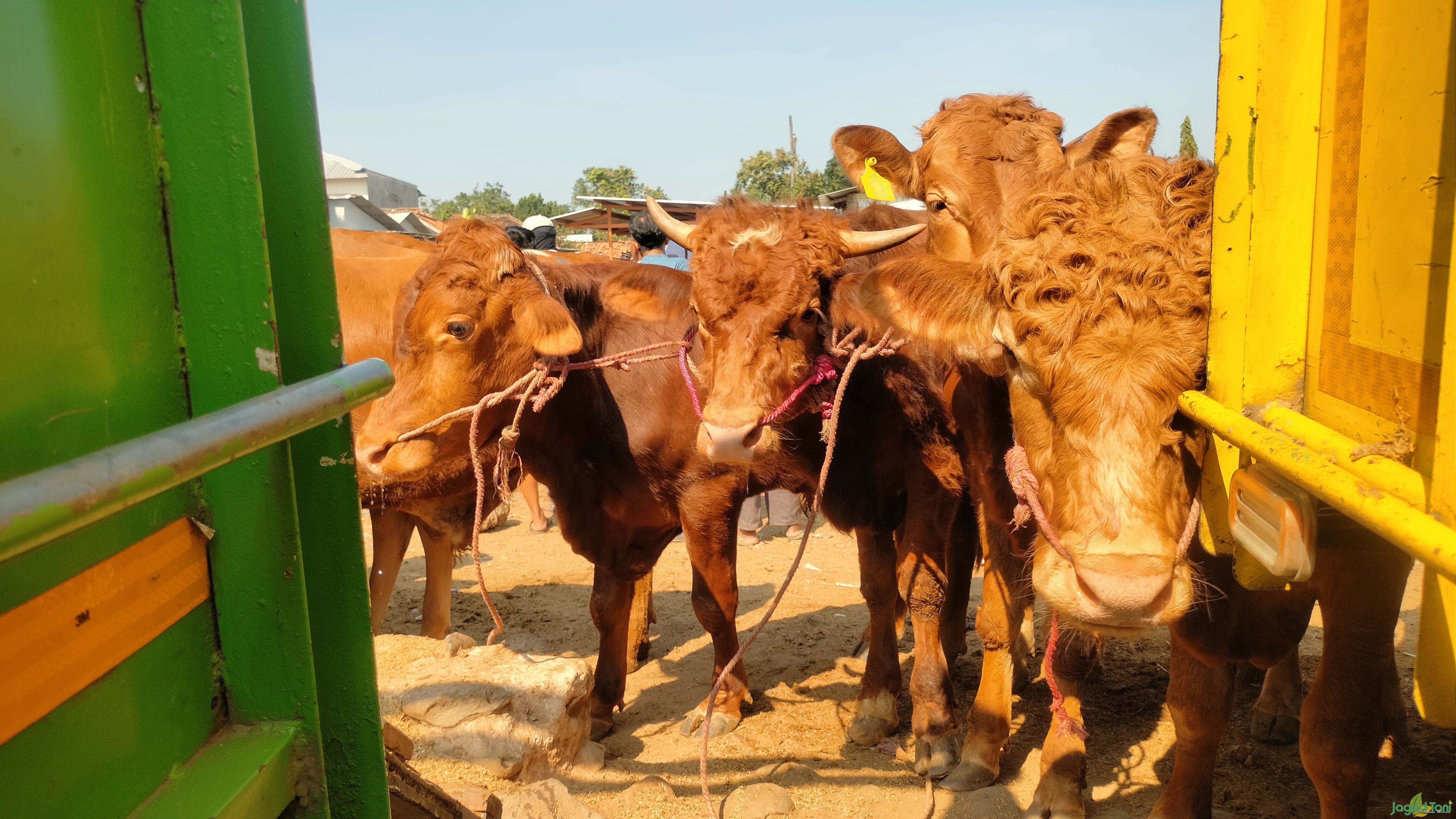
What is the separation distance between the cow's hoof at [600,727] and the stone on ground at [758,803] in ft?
3.32

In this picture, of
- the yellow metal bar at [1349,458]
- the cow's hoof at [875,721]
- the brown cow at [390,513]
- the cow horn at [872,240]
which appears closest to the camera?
the yellow metal bar at [1349,458]

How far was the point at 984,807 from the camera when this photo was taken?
3494mm

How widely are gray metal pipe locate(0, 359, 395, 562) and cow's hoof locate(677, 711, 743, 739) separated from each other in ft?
11.5

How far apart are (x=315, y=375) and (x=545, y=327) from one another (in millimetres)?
2665

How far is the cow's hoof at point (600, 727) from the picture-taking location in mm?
4406

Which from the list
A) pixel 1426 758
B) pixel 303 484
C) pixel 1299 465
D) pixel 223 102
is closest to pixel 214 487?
pixel 303 484

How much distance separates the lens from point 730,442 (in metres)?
3.25

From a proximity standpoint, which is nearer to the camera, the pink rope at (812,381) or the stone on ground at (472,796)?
the stone on ground at (472,796)

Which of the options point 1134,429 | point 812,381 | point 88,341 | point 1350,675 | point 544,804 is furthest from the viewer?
point 812,381

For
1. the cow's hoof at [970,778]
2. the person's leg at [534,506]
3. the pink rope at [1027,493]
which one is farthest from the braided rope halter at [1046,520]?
the person's leg at [534,506]

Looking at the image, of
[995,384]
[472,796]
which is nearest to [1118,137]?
[995,384]

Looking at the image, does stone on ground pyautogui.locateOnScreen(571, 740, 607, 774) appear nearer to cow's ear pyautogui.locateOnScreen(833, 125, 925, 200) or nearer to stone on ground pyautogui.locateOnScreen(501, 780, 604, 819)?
stone on ground pyautogui.locateOnScreen(501, 780, 604, 819)

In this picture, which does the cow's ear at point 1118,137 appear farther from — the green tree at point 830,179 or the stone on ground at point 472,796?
the green tree at point 830,179

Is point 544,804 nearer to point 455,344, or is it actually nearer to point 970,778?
point 970,778
